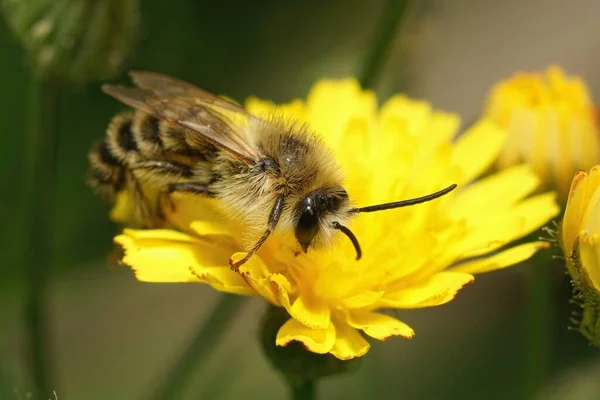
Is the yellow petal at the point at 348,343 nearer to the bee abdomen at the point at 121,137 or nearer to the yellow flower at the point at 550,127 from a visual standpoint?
the bee abdomen at the point at 121,137

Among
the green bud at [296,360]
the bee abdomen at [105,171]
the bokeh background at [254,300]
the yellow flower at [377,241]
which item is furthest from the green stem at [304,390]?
the bokeh background at [254,300]

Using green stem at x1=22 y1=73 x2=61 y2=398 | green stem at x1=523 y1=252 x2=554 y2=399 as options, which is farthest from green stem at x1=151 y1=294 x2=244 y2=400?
green stem at x1=523 y1=252 x2=554 y2=399

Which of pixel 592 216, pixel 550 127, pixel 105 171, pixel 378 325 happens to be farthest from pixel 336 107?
pixel 592 216

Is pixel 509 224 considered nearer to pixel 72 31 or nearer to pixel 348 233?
pixel 348 233

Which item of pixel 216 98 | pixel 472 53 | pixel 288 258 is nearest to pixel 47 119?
pixel 216 98

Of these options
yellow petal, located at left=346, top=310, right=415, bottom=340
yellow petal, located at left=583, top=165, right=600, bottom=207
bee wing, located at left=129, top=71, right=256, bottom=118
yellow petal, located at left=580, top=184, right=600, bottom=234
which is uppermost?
yellow petal, located at left=583, top=165, right=600, bottom=207

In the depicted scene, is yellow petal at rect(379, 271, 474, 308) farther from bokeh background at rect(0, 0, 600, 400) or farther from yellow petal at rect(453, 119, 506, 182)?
bokeh background at rect(0, 0, 600, 400)
